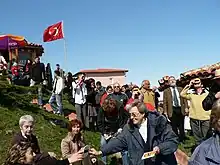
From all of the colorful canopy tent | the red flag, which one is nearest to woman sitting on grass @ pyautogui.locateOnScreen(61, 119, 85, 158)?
the red flag

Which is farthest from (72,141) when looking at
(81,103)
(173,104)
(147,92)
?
(81,103)

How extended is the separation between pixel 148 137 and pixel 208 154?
6.46ft

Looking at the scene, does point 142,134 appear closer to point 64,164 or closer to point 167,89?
point 64,164

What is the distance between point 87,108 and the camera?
12.9 meters

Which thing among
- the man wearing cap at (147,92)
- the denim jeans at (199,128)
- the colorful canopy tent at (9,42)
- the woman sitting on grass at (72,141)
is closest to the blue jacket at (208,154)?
the woman sitting on grass at (72,141)

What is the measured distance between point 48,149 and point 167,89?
Result: 411cm

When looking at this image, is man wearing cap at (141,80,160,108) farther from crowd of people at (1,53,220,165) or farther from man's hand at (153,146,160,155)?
man's hand at (153,146,160,155)

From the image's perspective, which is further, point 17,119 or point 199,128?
point 17,119

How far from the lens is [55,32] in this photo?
65.2 ft

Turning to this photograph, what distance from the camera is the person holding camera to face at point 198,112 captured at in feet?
29.3

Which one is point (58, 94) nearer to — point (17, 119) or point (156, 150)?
point (17, 119)

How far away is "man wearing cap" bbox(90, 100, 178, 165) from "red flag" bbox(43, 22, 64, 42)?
1433cm

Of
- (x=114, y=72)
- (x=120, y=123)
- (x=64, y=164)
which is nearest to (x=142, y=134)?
A: (x=64, y=164)

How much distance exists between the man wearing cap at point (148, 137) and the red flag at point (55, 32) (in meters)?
14.3
